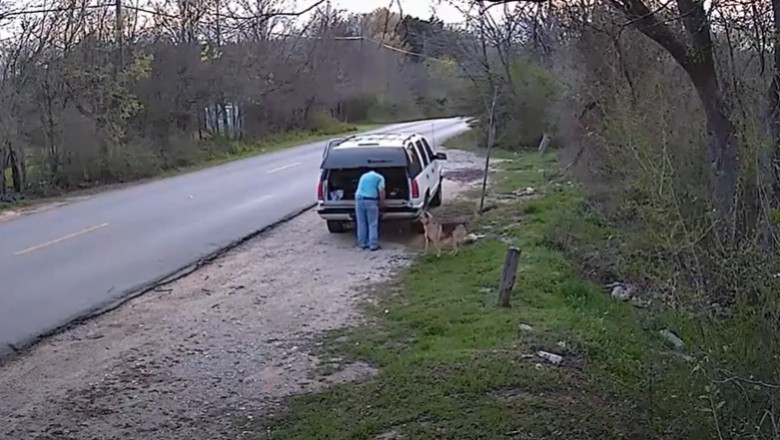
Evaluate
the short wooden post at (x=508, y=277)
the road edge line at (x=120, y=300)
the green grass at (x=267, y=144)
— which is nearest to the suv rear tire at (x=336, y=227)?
the road edge line at (x=120, y=300)

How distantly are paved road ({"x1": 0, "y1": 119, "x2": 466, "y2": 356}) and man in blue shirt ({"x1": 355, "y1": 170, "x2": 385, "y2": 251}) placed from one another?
2.49 meters

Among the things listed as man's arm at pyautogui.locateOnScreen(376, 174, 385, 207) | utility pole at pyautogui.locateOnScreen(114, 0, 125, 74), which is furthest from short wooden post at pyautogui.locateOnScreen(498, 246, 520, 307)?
utility pole at pyautogui.locateOnScreen(114, 0, 125, 74)

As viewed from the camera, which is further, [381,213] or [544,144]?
[544,144]

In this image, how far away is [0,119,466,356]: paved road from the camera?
11.8 m

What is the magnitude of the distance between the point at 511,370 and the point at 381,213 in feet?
27.8

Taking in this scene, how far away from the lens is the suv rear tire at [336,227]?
17266 millimetres

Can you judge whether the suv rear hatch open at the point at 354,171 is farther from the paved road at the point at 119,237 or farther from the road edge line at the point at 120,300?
the paved road at the point at 119,237

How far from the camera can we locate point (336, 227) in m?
17.4

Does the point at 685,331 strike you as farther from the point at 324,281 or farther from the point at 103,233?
the point at 103,233

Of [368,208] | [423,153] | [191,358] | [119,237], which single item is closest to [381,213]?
[368,208]

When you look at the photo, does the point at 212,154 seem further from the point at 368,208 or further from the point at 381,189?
the point at 368,208

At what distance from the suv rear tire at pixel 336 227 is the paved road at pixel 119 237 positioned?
1.57 metres

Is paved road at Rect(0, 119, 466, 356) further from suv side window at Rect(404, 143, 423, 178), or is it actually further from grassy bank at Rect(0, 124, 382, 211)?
suv side window at Rect(404, 143, 423, 178)

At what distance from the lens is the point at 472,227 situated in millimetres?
17578
